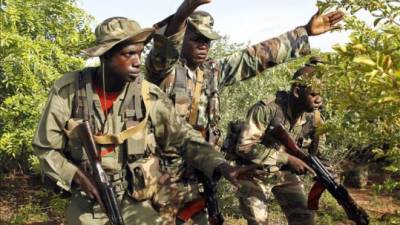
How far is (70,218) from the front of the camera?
3340mm

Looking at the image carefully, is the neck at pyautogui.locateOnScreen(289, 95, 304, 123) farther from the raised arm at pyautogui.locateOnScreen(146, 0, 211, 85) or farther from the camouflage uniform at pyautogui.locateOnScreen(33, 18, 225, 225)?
the camouflage uniform at pyautogui.locateOnScreen(33, 18, 225, 225)

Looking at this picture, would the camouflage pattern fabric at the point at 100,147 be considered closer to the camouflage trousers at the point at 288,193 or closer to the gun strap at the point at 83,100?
the gun strap at the point at 83,100

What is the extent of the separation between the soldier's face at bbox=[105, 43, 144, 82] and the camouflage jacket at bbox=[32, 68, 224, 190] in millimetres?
158

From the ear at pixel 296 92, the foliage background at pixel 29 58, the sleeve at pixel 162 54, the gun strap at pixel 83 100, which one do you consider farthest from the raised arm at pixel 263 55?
the foliage background at pixel 29 58

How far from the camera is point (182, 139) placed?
361 centimetres

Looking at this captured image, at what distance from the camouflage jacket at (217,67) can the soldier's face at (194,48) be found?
0.26 ft

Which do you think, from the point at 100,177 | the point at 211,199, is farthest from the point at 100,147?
the point at 211,199

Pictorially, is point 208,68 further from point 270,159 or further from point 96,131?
point 96,131

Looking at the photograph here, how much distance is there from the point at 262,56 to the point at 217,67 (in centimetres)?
42

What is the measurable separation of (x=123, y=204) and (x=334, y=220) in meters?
5.39

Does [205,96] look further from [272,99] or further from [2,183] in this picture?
[2,183]

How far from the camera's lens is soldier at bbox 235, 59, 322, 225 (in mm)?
4680

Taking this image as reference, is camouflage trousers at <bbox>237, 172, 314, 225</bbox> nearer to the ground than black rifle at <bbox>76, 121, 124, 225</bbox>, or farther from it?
nearer to the ground

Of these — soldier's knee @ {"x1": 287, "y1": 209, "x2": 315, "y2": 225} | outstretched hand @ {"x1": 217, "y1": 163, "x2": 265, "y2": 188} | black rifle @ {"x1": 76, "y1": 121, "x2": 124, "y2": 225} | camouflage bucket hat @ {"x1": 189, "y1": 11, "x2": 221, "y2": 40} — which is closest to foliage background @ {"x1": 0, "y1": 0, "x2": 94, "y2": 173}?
camouflage bucket hat @ {"x1": 189, "y1": 11, "x2": 221, "y2": 40}
